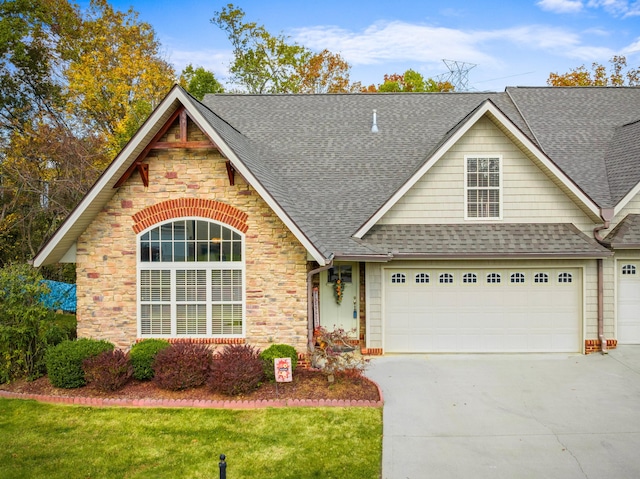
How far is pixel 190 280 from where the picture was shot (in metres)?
11.0

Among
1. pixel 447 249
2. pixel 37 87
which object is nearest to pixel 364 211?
pixel 447 249

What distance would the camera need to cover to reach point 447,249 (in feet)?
39.4

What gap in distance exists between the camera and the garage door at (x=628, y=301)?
505 inches

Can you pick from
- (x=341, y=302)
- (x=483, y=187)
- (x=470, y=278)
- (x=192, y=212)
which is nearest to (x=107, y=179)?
(x=192, y=212)

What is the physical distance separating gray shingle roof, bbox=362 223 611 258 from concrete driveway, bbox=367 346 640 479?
8.49 feet

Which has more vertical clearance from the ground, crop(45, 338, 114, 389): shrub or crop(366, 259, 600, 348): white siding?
crop(366, 259, 600, 348): white siding

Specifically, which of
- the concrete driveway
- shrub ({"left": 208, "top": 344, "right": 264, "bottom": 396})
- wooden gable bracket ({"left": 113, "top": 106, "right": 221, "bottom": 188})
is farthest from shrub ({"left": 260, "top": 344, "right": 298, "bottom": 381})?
wooden gable bracket ({"left": 113, "top": 106, "right": 221, "bottom": 188})

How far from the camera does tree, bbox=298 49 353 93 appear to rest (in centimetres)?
3141

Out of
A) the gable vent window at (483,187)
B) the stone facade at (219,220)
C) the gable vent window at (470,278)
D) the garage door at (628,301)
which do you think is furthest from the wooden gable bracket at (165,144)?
the garage door at (628,301)

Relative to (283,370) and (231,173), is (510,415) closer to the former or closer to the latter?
(283,370)

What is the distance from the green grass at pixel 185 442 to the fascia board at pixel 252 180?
311 cm

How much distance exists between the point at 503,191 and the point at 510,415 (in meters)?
5.97

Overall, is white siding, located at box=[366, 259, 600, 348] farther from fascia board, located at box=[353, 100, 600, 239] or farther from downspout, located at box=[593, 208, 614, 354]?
fascia board, located at box=[353, 100, 600, 239]

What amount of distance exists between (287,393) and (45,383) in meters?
4.94
